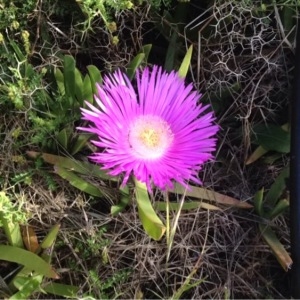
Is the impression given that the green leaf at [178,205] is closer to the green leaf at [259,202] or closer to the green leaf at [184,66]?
the green leaf at [259,202]

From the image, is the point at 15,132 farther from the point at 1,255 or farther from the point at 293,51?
the point at 293,51

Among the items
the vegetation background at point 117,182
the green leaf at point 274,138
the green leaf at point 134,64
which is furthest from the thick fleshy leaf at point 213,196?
the green leaf at point 134,64

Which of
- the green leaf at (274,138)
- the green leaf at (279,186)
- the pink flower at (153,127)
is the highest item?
the pink flower at (153,127)

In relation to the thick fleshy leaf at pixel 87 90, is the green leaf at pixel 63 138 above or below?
below

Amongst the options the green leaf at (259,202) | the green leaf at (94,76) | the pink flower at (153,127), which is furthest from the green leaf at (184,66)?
the green leaf at (259,202)

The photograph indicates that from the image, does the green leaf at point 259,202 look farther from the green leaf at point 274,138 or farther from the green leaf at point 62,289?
the green leaf at point 62,289

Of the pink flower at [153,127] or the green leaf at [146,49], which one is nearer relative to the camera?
the pink flower at [153,127]
